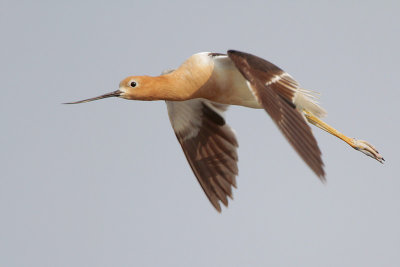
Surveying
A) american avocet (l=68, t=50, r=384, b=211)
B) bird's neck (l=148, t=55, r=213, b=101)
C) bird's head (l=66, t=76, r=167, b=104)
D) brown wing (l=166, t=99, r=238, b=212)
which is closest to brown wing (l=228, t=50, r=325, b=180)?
american avocet (l=68, t=50, r=384, b=211)

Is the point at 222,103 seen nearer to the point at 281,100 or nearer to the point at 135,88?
the point at 135,88

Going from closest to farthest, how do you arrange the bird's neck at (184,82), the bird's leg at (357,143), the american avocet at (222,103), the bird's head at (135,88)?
1. the american avocet at (222,103)
2. the bird's head at (135,88)
3. the bird's neck at (184,82)
4. the bird's leg at (357,143)

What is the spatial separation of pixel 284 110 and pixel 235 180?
11.1 feet

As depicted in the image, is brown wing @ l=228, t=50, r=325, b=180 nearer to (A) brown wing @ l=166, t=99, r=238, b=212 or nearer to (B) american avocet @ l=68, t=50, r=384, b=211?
(B) american avocet @ l=68, t=50, r=384, b=211

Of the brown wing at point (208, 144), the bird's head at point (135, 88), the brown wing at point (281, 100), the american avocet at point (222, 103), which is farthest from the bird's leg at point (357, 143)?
the bird's head at point (135, 88)

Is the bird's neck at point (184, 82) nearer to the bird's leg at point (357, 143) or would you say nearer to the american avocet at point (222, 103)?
the american avocet at point (222, 103)

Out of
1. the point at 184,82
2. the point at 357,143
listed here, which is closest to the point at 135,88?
the point at 184,82

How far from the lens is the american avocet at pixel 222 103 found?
9.12 meters

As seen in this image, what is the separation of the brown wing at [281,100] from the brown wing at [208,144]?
2492 mm

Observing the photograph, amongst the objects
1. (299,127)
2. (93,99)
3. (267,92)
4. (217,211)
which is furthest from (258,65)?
(217,211)

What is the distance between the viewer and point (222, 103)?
37.6 ft

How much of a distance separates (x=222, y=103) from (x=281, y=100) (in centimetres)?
216

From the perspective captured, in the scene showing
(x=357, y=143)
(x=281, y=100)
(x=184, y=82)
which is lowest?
(x=357, y=143)

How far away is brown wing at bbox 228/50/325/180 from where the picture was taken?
28.3 feet
